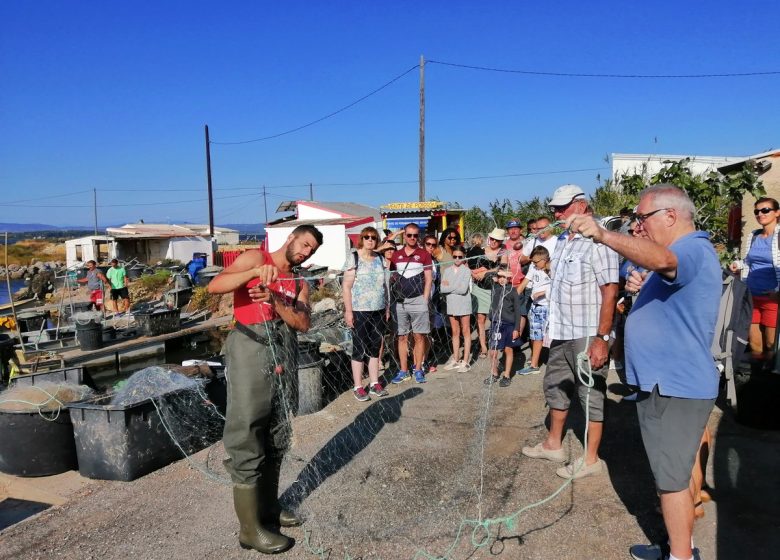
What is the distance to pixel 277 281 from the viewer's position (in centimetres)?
340

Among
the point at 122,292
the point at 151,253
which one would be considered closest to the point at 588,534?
the point at 122,292

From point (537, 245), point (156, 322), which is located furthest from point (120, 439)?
point (156, 322)

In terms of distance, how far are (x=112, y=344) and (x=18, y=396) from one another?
1015 cm

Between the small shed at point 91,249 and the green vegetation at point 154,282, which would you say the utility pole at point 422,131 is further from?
the small shed at point 91,249

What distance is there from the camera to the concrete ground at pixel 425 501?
323 centimetres

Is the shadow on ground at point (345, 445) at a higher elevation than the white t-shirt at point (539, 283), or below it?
below

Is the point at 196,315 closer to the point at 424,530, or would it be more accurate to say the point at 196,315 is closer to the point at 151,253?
the point at 424,530

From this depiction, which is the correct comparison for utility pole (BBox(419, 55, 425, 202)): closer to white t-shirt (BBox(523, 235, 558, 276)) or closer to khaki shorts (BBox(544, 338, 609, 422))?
white t-shirt (BBox(523, 235, 558, 276))

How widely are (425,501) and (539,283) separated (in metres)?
3.49

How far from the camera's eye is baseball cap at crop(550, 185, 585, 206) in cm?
394

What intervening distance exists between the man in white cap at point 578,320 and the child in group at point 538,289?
229 cm

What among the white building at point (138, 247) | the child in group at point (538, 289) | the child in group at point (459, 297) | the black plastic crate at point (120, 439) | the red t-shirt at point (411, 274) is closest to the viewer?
the black plastic crate at point (120, 439)

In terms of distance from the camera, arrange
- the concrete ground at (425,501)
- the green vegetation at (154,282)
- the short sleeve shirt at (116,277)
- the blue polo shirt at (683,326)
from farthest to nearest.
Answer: the green vegetation at (154,282), the short sleeve shirt at (116,277), the concrete ground at (425,501), the blue polo shirt at (683,326)

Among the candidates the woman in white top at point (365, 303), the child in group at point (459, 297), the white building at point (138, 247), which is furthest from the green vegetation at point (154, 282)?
the woman in white top at point (365, 303)
